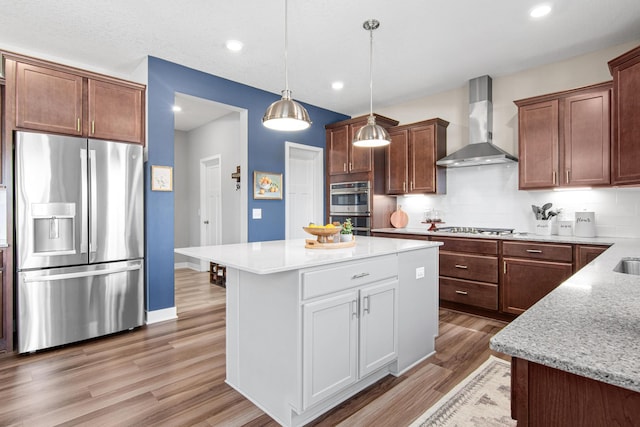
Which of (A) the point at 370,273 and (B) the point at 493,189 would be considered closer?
(A) the point at 370,273

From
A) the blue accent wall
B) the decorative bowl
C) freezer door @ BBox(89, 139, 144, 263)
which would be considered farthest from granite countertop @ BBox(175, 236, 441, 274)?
the blue accent wall

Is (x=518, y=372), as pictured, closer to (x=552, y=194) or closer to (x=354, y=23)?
(x=354, y=23)

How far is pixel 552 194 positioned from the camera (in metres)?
3.80

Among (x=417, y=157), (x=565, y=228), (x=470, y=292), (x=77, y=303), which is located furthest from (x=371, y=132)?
(x=77, y=303)

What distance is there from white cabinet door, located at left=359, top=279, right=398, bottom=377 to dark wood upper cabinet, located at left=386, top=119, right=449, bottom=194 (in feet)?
8.31

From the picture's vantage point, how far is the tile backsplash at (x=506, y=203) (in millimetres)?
3391

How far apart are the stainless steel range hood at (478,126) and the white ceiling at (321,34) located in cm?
18

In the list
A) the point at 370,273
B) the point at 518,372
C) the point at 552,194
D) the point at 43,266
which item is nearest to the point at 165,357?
the point at 43,266

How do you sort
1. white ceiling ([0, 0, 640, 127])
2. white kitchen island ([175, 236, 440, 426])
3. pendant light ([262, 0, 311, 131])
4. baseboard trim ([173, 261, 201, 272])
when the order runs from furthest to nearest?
baseboard trim ([173, 261, 201, 272])
white ceiling ([0, 0, 640, 127])
pendant light ([262, 0, 311, 131])
white kitchen island ([175, 236, 440, 426])

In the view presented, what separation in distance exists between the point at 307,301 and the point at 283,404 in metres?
0.62

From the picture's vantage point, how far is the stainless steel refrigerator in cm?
278

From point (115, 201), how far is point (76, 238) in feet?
1.49

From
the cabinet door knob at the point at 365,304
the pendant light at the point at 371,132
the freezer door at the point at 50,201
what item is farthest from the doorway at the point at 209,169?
the cabinet door knob at the point at 365,304

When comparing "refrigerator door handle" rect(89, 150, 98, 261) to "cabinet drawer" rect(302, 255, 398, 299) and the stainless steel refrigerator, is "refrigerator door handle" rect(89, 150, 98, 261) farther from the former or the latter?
"cabinet drawer" rect(302, 255, 398, 299)
